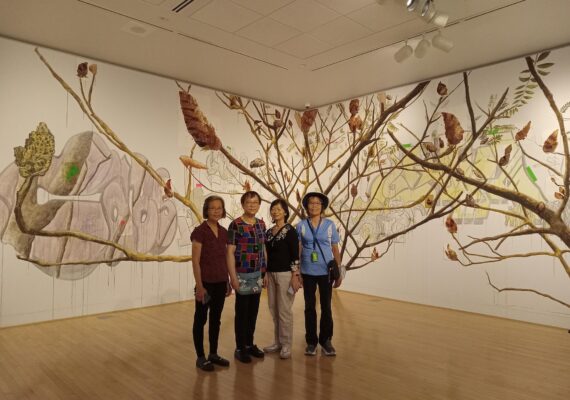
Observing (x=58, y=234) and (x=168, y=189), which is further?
(x=168, y=189)

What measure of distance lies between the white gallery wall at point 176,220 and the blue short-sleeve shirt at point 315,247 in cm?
260

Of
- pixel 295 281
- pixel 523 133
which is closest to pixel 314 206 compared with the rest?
pixel 295 281

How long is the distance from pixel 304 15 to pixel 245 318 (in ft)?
9.15

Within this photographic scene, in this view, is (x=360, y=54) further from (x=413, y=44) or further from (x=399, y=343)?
(x=399, y=343)

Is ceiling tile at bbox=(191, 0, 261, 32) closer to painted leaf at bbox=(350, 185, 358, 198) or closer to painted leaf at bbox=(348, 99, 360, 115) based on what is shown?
painted leaf at bbox=(348, 99, 360, 115)

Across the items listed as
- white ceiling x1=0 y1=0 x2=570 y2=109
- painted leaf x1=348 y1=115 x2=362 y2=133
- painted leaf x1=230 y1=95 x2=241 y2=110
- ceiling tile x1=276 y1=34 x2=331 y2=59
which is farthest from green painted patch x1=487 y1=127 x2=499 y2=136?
painted leaf x1=230 y1=95 x2=241 y2=110

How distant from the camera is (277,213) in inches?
133

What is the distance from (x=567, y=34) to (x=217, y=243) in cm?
413

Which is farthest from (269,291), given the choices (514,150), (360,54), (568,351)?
(514,150)

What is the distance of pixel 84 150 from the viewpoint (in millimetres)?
4934

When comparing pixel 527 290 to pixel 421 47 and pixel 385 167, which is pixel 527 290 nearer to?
pixel 385 167

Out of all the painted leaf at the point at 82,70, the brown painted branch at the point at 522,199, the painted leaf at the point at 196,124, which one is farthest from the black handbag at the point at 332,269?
the painted leaf at the point at 82,70

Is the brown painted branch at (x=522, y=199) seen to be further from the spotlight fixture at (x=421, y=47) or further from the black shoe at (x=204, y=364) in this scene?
the black shoe at (x=204, y=364)

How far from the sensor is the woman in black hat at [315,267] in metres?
3.46
